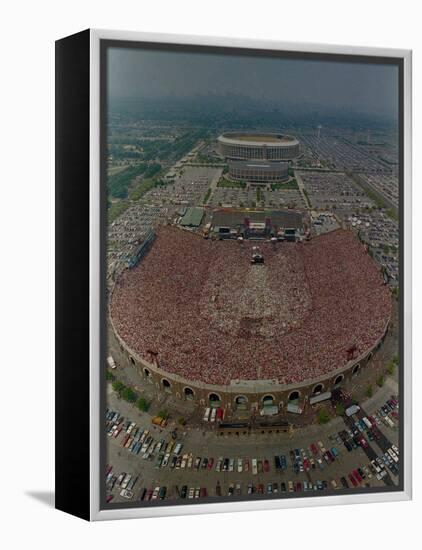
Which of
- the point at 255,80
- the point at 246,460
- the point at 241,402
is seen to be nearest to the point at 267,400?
the point at 241,402

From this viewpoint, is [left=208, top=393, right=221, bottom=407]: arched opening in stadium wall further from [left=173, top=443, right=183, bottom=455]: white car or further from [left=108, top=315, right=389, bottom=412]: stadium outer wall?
[left=173, top=443, right=183, bottom=455]: white car

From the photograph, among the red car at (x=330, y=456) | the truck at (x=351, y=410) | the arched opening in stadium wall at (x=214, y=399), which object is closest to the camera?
the arched opening in stadium wall at (x=214, y=399)

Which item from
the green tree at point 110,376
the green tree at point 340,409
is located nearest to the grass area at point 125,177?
the green tree at point 110,376

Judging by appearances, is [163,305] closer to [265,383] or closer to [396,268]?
[265,383]

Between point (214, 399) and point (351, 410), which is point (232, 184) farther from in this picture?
point (351, 410)

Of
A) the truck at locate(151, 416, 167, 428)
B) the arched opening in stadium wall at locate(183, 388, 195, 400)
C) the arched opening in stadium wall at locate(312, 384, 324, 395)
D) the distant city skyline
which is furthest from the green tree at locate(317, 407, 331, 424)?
the distant city skyline

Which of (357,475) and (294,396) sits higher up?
(294,396)

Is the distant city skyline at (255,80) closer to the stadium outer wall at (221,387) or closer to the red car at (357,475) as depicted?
the stadium outer wall at (221,387)

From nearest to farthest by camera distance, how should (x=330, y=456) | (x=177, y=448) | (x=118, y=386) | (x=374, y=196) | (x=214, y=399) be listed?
(x=118, y=386) → (x=177, y=448) → (x=214, y=399) → (x=330, y=456) → (x=374, y=196)
